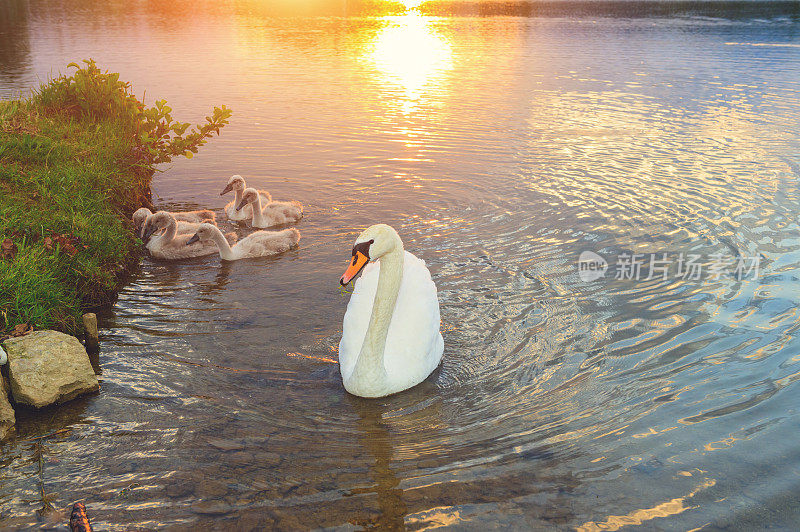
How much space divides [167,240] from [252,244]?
3.94ft

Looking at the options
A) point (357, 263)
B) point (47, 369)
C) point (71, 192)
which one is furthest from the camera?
point (71, 192)

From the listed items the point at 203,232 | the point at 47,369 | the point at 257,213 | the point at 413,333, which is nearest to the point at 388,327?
the point at 413,333

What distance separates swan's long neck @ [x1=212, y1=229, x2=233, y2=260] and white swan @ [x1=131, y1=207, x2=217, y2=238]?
97 cm

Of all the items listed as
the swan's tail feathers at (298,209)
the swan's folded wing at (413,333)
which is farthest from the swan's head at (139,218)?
the swan's folded wing at (413,333)

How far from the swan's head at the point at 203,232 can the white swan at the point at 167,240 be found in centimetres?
10

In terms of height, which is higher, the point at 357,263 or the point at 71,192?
the point at 71,192

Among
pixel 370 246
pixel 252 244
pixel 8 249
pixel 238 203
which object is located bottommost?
pixel 252 244

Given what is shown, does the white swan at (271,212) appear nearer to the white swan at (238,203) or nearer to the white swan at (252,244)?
the white swan at (238,203)

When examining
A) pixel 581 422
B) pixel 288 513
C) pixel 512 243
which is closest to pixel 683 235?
pixel 512 243

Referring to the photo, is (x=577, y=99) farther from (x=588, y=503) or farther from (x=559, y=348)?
(x=588, y=503)

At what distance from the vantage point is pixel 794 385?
6.71m

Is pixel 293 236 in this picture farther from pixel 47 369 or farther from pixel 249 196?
pixel 47 369

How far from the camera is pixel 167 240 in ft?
33.2

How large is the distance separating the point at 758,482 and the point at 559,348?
2465mm
